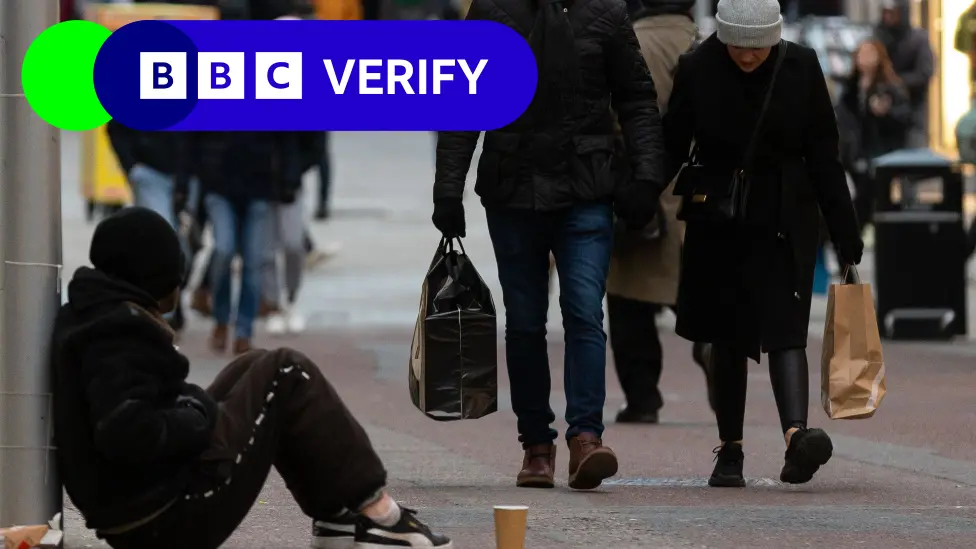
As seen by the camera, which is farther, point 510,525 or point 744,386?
point 744,386

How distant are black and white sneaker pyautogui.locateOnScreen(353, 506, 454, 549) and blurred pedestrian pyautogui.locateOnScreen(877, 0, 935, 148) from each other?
1744cm

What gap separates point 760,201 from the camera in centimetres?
717

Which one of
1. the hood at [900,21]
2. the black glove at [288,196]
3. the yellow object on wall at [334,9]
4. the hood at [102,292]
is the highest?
the yellow object on wall at [334,9]

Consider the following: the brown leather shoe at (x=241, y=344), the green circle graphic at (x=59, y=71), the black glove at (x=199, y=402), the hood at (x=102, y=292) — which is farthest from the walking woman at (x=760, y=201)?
the brown leather shoe at (x=241, y=344)

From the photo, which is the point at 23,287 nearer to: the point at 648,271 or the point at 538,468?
the point at 538,468

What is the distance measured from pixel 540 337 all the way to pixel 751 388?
14.2 feet

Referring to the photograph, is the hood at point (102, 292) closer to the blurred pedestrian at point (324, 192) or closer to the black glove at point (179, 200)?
the black glove at point (179, 200)

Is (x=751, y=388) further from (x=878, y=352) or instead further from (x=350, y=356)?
(x=878, y=352)

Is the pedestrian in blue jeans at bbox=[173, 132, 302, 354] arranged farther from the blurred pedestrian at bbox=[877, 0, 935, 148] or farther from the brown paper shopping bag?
the blurred pedestrian at bbox=[877, 0, 935, 148]

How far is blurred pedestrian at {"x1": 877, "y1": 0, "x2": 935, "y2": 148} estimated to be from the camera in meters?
22.3

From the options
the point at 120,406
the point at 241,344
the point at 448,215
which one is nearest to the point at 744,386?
the point at 448,215

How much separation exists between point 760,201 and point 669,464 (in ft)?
4.12

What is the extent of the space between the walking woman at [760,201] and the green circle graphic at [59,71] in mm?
2427

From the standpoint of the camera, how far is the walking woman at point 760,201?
7.14 m
